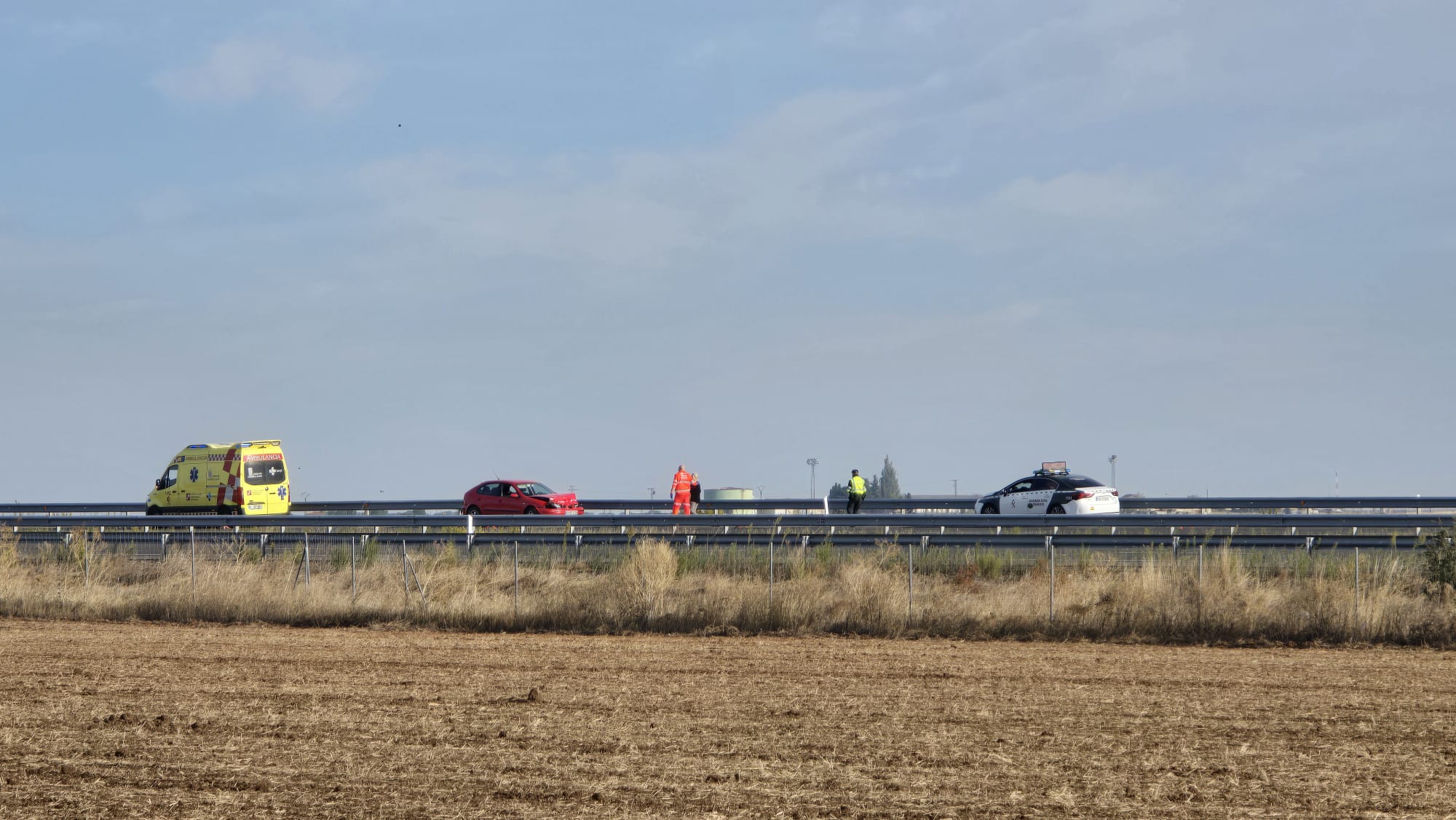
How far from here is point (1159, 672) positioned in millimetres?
15898

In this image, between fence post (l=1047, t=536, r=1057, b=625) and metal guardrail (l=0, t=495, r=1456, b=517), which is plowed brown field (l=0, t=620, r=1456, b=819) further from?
metal guardrail (l=0, t=495, r=1456, b=517)

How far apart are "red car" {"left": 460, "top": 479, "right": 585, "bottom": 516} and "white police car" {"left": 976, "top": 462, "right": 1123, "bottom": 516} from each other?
11788mm

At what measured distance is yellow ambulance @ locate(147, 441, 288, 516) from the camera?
38719mm

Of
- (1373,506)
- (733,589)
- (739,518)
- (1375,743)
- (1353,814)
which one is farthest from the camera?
(1373,506)

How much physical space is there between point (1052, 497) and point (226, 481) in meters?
22.6

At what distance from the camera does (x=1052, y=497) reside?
112ft

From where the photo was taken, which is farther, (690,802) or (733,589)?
(733,589)

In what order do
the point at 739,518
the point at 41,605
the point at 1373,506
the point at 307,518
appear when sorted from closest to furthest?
1. the point at 41,605
2. the point at 739,518
3. the point at 307,518
4. the point at 1373,506

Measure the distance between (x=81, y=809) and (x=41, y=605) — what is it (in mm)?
16506

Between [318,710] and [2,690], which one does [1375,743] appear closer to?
[318,710]

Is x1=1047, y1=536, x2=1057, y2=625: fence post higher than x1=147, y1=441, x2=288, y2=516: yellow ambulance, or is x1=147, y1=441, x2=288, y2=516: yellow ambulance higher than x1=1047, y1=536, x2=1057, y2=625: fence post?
x1=147, y1=441, x2=288, y2=516: yellow ambulance

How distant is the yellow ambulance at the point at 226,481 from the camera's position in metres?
38.7

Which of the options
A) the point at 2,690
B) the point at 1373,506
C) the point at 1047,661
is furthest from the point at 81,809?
the point at 1373,506

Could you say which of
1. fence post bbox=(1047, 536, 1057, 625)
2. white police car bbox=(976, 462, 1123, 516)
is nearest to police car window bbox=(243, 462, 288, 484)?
white police car bbox=(976, 462, 1123, 516)
